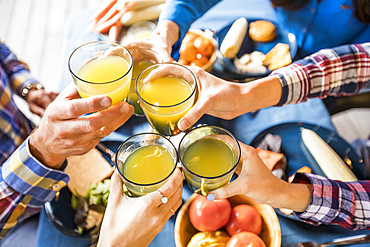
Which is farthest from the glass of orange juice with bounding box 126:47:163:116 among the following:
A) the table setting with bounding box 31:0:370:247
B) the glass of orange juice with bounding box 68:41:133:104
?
the glass of orange juice with bounding box 68:41:133:104

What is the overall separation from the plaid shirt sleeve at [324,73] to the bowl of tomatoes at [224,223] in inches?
22.4

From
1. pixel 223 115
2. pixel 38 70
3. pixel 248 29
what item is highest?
pixel 248 29

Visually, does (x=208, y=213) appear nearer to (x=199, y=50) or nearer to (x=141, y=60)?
(x=141, y=60)

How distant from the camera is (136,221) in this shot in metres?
0.80

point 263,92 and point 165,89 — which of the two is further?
point 263,92

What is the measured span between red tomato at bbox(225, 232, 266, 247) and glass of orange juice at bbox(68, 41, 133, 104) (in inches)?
26.3

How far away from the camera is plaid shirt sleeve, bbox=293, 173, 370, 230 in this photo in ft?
3.23

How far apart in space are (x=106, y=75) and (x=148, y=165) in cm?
36

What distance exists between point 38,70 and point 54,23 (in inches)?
30.3

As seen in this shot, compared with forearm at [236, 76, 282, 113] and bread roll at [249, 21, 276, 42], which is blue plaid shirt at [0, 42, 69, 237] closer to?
forearm at [236, 76, 282, 113]

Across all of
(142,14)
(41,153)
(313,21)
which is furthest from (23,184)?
(313,21)

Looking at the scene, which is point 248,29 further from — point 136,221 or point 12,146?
point 12,146

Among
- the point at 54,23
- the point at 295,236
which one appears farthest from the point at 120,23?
the point at 54,23

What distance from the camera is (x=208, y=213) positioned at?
3.20 feet
